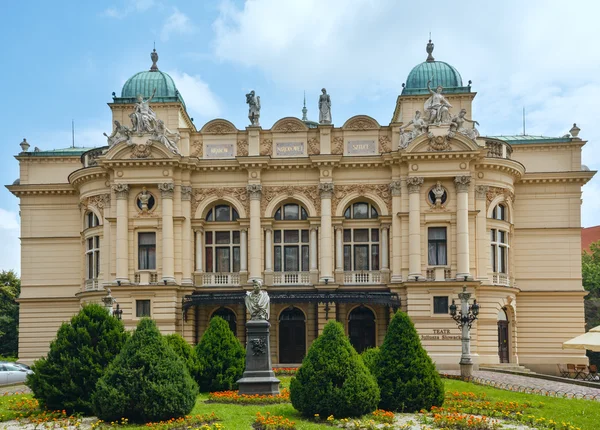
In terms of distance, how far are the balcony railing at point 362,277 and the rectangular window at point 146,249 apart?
37.0 ft

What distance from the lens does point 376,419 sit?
2116 centimetres

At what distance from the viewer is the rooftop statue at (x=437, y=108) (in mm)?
43938

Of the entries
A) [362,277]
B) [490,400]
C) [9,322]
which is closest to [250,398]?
[490,400]

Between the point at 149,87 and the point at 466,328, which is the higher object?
the point at 149,87

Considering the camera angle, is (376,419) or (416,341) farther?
(416,341)

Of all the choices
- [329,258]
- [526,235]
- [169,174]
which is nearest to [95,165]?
[169,174]

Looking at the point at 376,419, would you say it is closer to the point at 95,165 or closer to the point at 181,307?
the point at 181,307

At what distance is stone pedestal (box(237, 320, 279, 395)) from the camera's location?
25.8m

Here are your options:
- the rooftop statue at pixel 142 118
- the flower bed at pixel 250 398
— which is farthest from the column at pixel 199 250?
the flower bed at pixel 250 398

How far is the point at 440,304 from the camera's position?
1694 inches

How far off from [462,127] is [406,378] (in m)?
24.6

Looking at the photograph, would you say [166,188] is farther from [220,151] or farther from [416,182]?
[416,182]

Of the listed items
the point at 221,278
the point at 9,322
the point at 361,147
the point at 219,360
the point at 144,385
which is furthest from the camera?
the point at 9,322

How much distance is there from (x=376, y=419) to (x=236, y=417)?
12.8 feet
